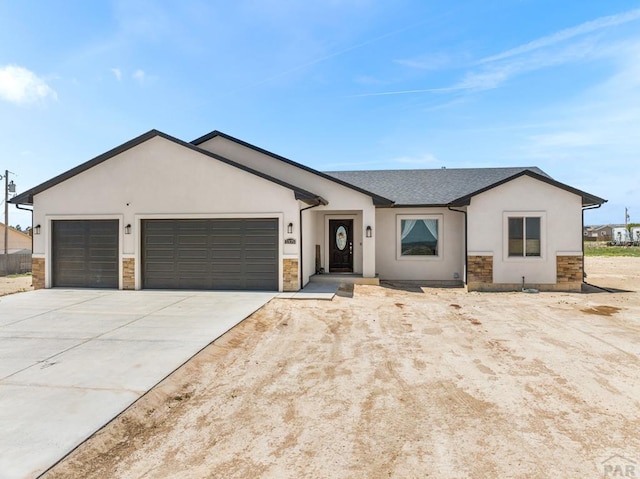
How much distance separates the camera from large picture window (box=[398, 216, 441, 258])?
45.9ft

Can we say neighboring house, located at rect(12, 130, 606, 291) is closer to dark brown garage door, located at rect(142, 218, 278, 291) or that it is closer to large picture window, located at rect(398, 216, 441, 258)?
dark brown garage door, located at rect(142, 218, 278, 291)

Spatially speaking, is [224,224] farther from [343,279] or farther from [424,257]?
[424,257]

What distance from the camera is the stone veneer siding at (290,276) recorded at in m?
11.2

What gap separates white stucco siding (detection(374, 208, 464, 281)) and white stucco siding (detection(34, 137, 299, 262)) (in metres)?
4.52

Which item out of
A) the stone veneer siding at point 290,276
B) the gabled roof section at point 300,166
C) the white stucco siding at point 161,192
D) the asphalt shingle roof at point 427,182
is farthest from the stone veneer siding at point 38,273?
the asphalt shingle roof at point 427,182

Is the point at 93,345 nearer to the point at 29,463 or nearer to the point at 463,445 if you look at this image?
the point at 29,463

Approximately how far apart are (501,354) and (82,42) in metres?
12.8

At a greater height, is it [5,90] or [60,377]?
[5,90]

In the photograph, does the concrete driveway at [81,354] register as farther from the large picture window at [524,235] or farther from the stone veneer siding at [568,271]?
the stone veneer siding at [568,271]

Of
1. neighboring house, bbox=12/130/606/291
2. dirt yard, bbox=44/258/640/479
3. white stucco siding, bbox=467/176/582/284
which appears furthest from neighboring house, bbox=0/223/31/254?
white stucco siding, bbox=467/176/582/284

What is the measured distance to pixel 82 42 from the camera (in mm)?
9727

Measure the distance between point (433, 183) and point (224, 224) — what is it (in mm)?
9566

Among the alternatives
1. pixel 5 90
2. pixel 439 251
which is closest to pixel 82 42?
pixel 5 90

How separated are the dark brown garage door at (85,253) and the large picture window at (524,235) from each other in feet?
45.0
